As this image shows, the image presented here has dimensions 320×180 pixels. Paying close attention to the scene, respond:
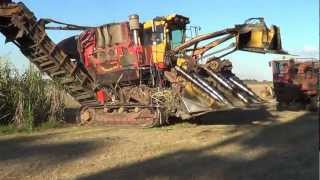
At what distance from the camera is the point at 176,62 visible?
18.7m

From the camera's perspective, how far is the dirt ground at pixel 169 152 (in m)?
9.97

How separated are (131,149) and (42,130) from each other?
6.06 metres

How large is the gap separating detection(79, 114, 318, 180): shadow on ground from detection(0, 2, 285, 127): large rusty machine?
386 centimetres

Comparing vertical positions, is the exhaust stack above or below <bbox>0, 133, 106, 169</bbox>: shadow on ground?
above

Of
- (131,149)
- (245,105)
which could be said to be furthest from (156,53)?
(131,149)

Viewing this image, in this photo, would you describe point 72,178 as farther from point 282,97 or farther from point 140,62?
point 282,97

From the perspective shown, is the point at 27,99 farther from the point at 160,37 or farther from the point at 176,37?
the point at 176,37

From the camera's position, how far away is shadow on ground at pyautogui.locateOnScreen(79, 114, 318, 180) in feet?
31.5

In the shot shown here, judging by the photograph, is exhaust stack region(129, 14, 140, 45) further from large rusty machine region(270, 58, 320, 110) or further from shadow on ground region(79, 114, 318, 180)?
large rusty machine region(270, 58, 320, 110)

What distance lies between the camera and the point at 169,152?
12.5 metres

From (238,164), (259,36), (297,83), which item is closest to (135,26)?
(259,36)

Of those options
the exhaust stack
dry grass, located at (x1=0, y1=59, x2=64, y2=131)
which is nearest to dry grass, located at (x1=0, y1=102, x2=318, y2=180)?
dry grass, located at (x1=0, y1=59, x2=64, y2=131)

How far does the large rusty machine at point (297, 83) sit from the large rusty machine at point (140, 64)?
696 cm

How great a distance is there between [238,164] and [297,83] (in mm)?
15816
